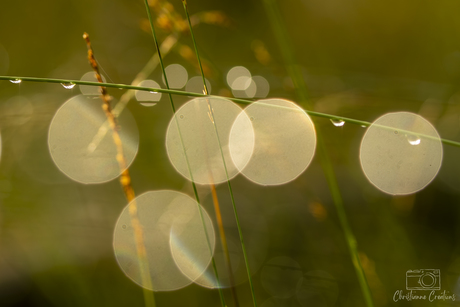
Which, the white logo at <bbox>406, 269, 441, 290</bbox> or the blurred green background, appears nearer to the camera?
the white logo at <bbox>406, 269, 441, 290</bbox>

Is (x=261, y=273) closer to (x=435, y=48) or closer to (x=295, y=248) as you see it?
(x=295, y=248)

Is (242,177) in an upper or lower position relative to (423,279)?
upper

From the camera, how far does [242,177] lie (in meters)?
1.30

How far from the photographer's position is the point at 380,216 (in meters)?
0.96

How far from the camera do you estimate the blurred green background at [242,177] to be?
89cm

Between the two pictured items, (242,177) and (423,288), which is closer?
(423,288)

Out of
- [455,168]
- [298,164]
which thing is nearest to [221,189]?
[298,164]

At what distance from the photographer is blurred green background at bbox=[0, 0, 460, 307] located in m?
0.89

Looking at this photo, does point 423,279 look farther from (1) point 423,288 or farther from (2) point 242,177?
(2) point 242,177

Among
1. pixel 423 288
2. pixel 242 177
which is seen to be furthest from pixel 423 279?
pixel 242 177

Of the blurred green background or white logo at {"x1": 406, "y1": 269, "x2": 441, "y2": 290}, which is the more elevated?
the blurred green background

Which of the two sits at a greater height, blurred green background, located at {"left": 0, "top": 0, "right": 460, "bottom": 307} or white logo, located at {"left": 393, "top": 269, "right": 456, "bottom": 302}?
blurred green background, located at {"left": 0, "top": 0, "right": 460, "bottom": 307}

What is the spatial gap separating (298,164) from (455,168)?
546mm

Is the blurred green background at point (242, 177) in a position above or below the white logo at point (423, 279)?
above
